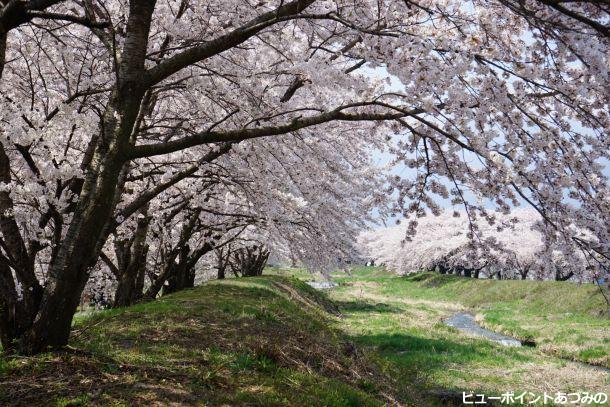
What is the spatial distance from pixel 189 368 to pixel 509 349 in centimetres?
1284

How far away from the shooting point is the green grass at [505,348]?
36.9ft

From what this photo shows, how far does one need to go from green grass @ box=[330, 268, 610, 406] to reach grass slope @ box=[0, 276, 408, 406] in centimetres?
335

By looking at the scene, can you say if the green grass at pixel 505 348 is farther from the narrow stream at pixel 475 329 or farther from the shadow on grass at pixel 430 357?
the narrow stream at pixel 475 329

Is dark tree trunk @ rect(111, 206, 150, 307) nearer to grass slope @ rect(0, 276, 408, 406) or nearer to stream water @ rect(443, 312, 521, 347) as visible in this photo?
grass slope @ rect(0, 276, 408, 406)

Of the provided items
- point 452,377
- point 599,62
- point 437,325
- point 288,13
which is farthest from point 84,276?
point 437,325

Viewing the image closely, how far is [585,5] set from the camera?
449cm

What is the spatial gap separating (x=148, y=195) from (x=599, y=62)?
6711 mm

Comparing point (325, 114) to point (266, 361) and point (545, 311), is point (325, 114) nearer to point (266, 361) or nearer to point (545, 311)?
point (266, 361)

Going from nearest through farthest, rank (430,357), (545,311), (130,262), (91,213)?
1. (91,213)
2. (130,262)
3. (430,357)
4. (545,311)

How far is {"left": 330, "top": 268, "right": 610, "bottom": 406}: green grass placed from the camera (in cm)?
1124

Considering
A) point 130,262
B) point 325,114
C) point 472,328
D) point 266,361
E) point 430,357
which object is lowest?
point 472,328

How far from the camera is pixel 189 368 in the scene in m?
6.05

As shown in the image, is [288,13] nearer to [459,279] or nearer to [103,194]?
[103,194]

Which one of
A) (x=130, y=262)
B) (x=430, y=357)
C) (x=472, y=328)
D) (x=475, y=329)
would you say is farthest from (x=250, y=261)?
(x=430, y=357)
